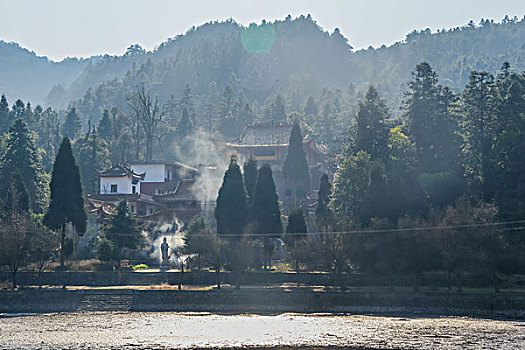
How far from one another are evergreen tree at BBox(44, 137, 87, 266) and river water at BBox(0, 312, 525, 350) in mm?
10670

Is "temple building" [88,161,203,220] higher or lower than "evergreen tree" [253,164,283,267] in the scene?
higher

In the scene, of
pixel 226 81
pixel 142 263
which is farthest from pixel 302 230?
pixel 226 81

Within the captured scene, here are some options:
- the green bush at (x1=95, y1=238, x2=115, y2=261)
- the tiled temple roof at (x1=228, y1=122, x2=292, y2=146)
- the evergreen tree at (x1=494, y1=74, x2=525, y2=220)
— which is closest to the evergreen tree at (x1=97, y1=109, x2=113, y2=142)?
the tiled temple roof at (x1=228, y1=122, x2=292, y2=146)

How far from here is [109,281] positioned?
42.9m

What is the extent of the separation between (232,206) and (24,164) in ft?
91.7

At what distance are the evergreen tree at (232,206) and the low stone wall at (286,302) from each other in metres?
6.68

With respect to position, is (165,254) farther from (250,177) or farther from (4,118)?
(4,118)

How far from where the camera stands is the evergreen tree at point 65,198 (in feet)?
152

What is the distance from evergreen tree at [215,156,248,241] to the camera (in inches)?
1795

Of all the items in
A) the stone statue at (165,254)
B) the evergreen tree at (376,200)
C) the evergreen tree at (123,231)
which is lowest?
the stone statue at (165,254)

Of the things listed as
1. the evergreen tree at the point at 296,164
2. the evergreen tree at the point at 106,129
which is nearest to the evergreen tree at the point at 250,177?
the evergreen tree at the point at 296,164

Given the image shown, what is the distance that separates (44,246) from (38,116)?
88.0m

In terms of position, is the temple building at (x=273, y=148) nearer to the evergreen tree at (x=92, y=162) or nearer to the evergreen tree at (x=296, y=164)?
the evergreen tree at (x=296, y=164)

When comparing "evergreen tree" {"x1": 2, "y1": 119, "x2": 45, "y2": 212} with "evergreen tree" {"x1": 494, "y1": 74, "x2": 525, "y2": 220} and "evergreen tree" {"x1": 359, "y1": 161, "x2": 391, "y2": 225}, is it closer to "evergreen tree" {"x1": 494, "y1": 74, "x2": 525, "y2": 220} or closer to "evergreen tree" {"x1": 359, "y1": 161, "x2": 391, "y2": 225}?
"evergreen tree" {"x1": 359, "y1": 161, "x2": 391, "y2": 225}
